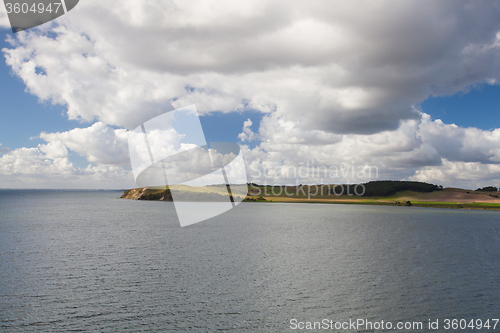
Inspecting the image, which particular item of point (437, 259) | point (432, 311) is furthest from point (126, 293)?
point (437, 259)

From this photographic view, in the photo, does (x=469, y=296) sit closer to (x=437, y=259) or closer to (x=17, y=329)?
(x=437, y=259)

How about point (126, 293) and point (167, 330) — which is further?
point (126, 293)

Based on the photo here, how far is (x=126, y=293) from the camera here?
790 inches

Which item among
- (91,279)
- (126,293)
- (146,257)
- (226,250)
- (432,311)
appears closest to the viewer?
(432,311)

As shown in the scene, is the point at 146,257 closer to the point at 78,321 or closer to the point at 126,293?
the point at 126,293

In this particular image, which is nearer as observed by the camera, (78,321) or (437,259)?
(78,321)

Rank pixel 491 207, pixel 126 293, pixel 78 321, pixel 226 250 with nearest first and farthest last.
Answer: pixel 78 321 < pixel 126 293 < pixel 226 250 < pixel 491 207

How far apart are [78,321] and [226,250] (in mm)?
20948

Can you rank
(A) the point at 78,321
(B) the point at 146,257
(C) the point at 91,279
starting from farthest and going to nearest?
(B) the point at 146,257, (C) the point at 91,279, (A) the point at 78,321

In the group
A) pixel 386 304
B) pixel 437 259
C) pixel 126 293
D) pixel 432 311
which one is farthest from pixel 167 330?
pixel 437 259

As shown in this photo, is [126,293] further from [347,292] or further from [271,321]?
[347,292]

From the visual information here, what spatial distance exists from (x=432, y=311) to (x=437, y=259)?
17088 mm

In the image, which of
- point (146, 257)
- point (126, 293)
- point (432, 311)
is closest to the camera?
point (432, 311)

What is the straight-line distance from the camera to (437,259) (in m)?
31.9
